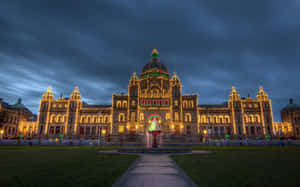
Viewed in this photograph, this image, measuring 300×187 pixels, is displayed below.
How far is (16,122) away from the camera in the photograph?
10275 centimetres

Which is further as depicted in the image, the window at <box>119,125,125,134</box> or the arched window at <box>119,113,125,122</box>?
the arched window at <box>119,113,125,122</box>

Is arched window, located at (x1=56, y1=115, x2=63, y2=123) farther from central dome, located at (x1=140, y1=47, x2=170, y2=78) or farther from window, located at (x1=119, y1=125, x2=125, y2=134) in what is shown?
central dome, located at (x1=140, y1=47, x2=170, y2=78)

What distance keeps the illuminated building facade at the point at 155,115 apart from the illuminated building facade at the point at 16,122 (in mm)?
24727

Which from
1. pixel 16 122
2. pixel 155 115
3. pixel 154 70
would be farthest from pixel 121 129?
pixel 16 122

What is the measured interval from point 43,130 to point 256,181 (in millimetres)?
97601

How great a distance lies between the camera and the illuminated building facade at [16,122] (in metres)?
95.2

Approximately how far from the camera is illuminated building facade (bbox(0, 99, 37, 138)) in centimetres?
9524

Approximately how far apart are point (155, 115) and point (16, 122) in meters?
85.5

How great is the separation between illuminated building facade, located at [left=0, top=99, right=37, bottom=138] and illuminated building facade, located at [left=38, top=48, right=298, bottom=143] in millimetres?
24727

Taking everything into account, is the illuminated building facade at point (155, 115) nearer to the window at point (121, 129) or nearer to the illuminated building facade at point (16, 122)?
the window at point (121, 129)

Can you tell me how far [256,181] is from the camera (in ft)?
27.1

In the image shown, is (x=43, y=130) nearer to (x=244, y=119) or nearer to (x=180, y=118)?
(x=180, y=118)

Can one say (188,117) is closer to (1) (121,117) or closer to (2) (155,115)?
(2) (155,115)

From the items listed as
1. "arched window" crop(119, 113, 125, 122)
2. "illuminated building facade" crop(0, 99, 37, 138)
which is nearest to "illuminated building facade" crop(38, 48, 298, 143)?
"arched window" crop(119, 113, 125, 122)
